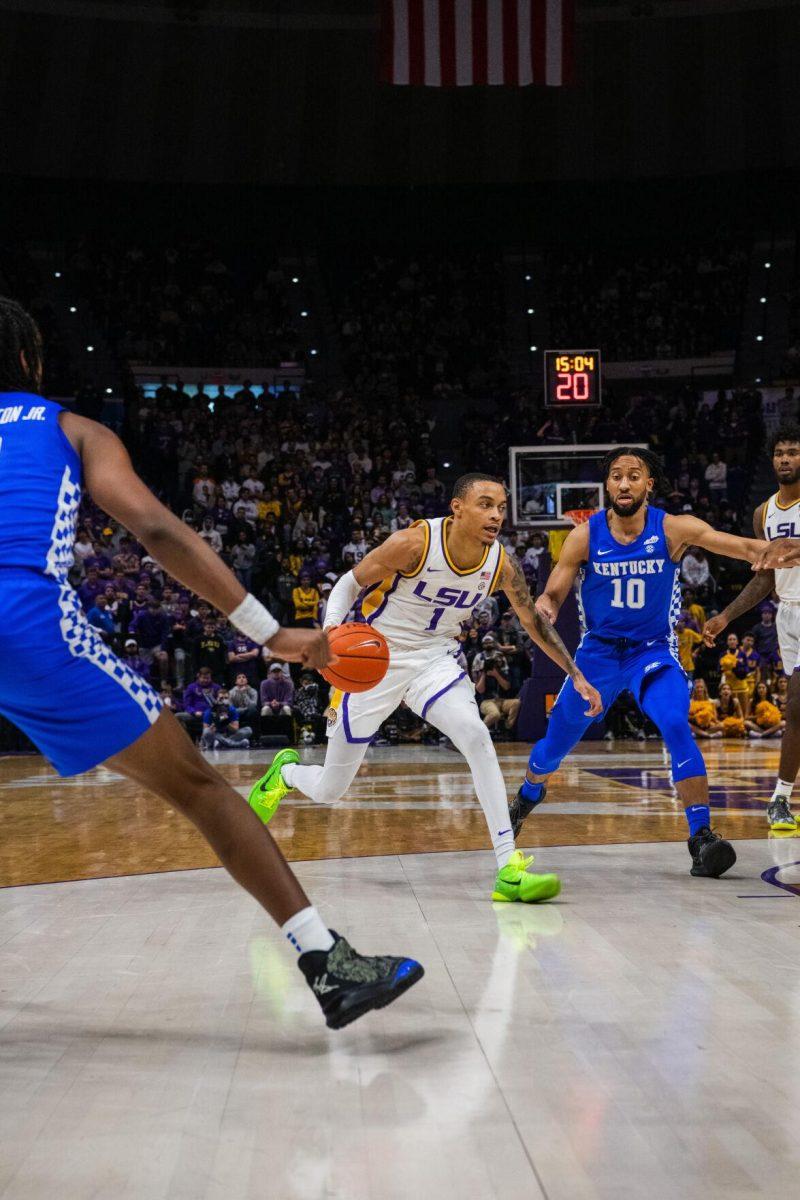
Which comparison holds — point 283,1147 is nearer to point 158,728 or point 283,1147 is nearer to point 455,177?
point 158,728

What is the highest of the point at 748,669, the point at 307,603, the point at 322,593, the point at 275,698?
the point at 322,593

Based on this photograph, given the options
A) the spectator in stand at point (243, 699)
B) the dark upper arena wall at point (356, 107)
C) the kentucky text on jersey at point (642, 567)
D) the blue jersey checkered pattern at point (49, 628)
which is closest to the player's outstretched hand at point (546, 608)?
the kentucky text on jersey at point (642, 567)

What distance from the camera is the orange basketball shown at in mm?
4273

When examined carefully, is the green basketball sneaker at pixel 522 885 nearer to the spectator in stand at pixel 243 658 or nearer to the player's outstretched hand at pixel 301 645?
the player's outstretched hand at pixel 301 645

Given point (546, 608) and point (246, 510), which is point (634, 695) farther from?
point (246, 510)

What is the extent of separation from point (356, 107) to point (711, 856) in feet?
77.9

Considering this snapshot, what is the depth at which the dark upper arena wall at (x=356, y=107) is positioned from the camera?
80.0 feet

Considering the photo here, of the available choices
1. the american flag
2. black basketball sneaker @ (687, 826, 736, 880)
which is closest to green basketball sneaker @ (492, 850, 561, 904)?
black basketball sneaker @ (687, 826, 736, 880)

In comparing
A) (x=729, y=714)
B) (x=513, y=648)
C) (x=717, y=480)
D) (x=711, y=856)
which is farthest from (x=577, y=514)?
(x=711, y=856)

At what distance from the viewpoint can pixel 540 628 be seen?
17.6 feet

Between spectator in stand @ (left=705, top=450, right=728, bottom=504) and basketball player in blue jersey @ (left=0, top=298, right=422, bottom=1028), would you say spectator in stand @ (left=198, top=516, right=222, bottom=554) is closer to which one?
spectator in stand @ (left=705, top=450, right=728, bottom=504)

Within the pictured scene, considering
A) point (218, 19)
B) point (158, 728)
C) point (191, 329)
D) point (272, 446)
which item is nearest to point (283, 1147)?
point (158, 728)

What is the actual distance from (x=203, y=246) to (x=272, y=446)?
24.9 ft

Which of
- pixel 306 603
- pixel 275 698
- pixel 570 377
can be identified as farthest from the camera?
pixel 306 603
